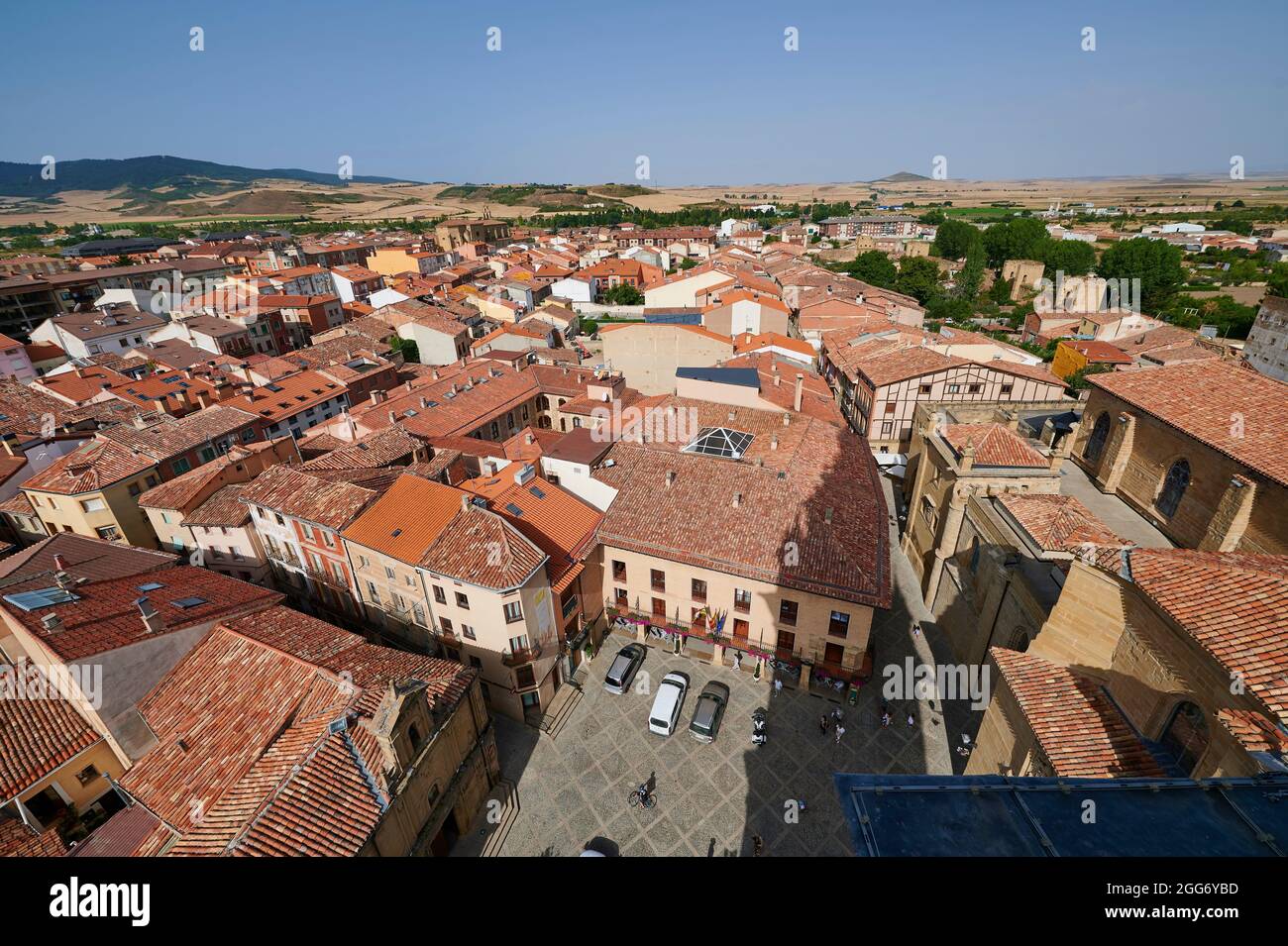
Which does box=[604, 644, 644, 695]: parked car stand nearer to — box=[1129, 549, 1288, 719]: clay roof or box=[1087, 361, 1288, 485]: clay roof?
box=[1129, 549, 1288, 719]: clay roof

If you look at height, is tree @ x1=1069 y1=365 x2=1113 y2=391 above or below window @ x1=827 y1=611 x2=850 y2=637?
above

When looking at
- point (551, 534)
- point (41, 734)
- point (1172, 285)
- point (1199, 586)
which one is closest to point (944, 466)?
point (1199, 586)

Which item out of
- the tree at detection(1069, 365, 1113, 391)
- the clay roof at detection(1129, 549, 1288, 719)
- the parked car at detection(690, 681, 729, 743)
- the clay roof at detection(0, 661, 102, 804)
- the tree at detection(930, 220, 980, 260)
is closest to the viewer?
the clay roof at detection(1129, 549, 1288, 719)

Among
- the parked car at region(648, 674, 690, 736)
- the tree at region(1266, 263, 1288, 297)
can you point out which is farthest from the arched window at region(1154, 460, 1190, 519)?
the tree at region(1266, 263, 1288, 297)
